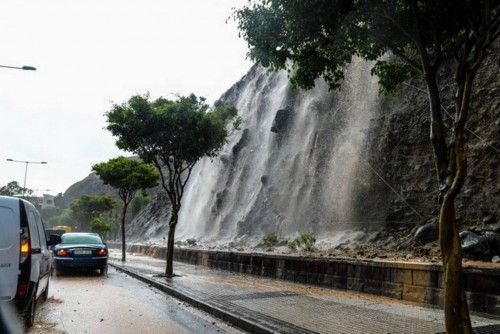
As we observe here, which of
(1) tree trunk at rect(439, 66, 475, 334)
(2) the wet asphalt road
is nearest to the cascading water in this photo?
(2) the wet asphalt road

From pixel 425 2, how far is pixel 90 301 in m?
8.65

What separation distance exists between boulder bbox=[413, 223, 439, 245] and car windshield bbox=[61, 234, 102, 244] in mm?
11517

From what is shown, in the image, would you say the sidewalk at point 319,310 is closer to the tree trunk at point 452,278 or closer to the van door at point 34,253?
the tree trunk at point 452,278

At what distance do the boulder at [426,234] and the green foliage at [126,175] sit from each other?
690 inches

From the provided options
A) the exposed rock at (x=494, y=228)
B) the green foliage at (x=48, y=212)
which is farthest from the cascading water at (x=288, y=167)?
the green foliage at (x=48, y=212)

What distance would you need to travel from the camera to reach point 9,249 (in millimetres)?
6199

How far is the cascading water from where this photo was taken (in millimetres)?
24984

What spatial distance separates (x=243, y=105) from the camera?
49.6m

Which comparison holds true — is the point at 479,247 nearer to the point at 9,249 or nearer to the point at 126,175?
the point at 9,249

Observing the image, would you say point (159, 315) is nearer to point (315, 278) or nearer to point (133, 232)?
point (315, 278)

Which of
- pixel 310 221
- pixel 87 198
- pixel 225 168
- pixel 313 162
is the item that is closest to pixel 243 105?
pixel 225 168

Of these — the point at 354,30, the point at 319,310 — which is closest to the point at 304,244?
the point at 319,310

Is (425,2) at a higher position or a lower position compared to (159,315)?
higher

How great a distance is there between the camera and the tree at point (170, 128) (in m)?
16.9
